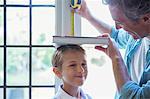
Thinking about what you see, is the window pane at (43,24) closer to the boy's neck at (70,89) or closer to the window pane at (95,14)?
the window pane at (95,14)

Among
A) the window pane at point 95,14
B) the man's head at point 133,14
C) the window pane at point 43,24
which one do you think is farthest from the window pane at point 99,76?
the man's head at point 133,14

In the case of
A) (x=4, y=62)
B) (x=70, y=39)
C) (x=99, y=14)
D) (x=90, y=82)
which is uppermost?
(x=99, y=14)

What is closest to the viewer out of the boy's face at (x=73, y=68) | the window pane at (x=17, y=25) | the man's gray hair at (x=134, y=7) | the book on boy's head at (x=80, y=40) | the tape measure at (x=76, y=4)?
the man's gray hair at (x=134, y=7)

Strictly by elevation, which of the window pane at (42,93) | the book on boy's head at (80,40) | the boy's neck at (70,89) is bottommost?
the window pane at (42,93)

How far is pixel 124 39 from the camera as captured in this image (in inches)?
62.2

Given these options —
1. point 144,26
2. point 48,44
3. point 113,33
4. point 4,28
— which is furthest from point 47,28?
point 144,26

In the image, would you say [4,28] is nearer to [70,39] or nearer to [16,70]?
[16,70]

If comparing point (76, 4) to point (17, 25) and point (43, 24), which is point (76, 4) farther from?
point (17, 25)

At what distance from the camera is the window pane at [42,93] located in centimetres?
176

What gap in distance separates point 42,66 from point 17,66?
132 mm

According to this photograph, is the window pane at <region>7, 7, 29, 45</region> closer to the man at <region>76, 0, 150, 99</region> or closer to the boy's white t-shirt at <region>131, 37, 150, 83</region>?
the man at <region>76, 0, 150, 99</region>

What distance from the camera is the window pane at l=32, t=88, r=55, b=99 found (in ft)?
5.76

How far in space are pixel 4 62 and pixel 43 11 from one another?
13.3 inches

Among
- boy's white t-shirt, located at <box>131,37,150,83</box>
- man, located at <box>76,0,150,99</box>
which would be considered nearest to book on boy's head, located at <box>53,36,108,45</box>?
man, located at <box>76,0,150,99</box>
